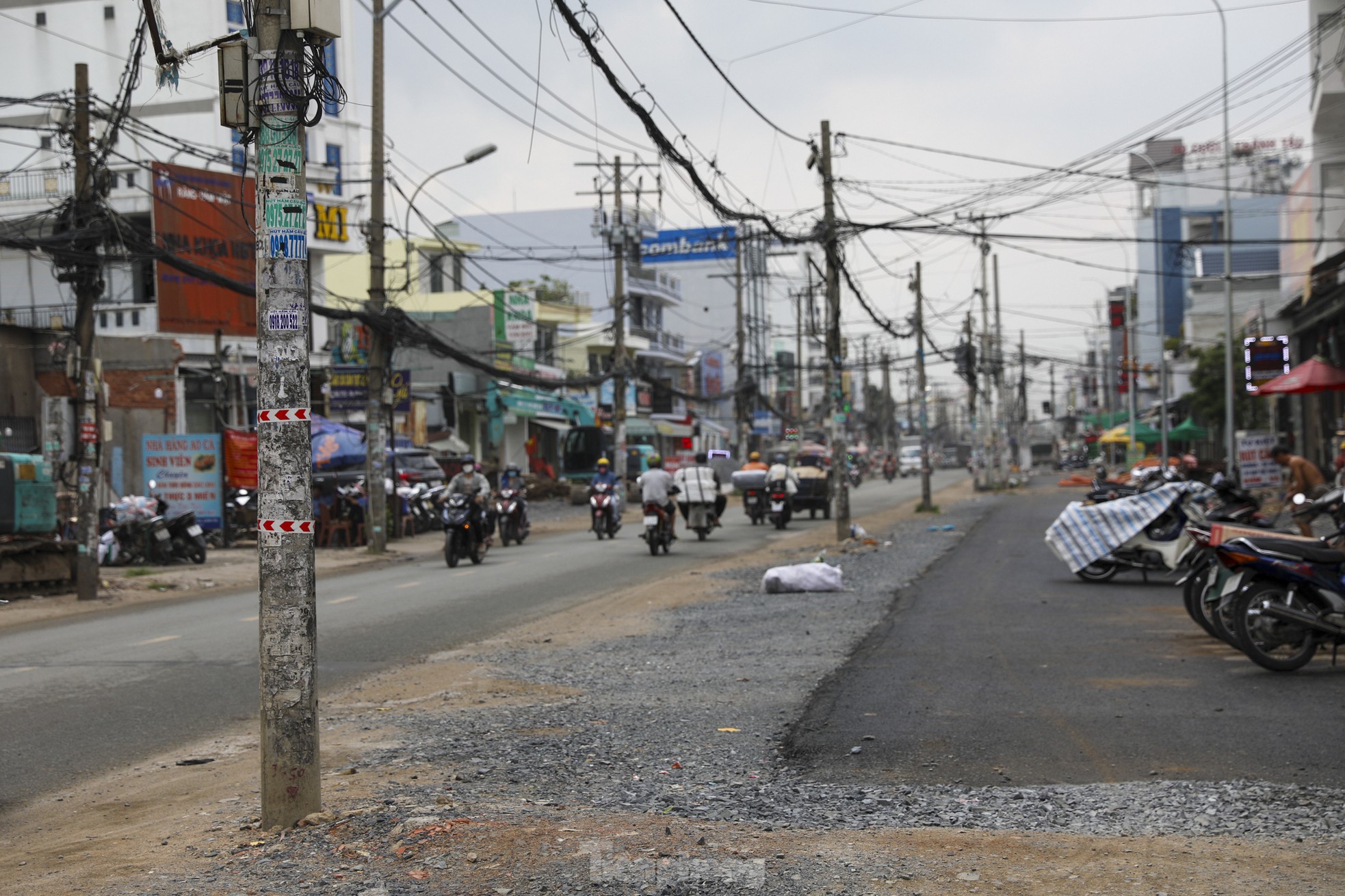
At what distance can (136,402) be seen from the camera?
30.2 metres

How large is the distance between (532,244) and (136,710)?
A: 75954 mm

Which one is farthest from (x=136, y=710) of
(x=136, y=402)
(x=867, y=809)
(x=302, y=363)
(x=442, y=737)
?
(x=136, y=402)

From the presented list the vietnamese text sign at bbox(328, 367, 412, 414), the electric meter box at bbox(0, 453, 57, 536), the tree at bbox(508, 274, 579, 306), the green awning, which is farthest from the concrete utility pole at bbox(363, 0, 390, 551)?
the tree at bbox(508, 274, 579, 306)

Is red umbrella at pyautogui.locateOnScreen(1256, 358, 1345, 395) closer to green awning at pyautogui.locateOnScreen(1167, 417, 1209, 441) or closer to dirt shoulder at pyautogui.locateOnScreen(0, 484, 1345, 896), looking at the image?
dirt shoulder at pyautogui.locateOnScreen(0, 484, 1345, 896)

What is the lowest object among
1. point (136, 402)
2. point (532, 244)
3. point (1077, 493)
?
point (1077, 493)

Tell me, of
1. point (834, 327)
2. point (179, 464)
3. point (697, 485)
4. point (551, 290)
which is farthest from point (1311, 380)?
point (551, 290)

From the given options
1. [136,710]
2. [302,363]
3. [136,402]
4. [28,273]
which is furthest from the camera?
[28,273]

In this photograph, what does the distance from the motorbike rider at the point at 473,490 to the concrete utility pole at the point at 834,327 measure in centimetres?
726

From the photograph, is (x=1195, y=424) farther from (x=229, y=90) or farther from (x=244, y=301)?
(x=229, y=90)

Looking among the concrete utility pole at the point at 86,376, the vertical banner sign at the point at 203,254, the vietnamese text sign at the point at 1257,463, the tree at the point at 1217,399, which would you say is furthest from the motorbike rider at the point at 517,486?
the tree at the point at 1217,399

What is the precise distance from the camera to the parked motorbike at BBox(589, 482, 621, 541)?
28.8 meters

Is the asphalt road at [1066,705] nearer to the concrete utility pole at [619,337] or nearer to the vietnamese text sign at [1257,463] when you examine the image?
the vietnamese text sign at [1257,463]

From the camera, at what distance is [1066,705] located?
851 cm

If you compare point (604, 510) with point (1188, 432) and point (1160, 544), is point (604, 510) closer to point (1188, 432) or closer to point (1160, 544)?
point (1160, 544)
